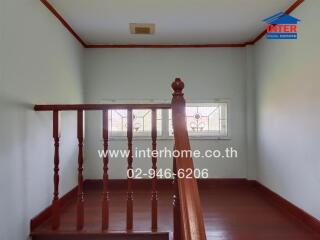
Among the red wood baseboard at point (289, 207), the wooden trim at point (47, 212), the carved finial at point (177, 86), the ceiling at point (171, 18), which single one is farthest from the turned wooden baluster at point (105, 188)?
the red wood baseboard at point (289, 207)

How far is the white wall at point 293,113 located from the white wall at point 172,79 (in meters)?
0.36

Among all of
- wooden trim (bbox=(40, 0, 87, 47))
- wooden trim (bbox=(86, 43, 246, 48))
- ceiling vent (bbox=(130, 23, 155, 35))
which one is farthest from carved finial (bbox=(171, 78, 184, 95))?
wooden trim (bbox=(86, 43, 246, 48))

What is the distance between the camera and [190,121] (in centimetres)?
407

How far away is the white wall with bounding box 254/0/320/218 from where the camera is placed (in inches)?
95.0

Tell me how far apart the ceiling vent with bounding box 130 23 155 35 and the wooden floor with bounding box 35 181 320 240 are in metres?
2.03

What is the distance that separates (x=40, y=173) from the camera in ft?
7.96

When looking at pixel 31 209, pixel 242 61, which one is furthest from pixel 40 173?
pixel 242 61

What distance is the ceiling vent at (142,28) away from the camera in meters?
3.21

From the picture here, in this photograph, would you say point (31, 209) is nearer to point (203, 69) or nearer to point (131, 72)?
point (131, 72)

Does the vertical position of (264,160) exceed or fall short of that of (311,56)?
it falls short

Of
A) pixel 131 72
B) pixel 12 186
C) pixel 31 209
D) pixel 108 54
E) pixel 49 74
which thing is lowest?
pixel 31 209

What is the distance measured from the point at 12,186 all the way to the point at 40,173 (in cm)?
47

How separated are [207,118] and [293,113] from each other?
144 centimetres

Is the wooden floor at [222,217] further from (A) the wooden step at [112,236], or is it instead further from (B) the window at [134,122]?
(B) the window at [134,122]
